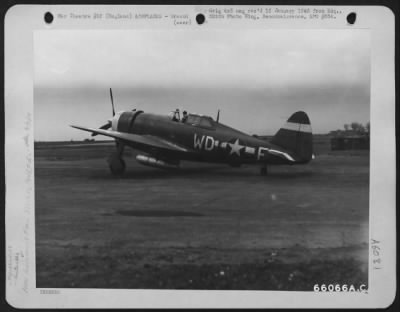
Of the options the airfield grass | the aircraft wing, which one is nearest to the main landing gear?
the aircraft wing

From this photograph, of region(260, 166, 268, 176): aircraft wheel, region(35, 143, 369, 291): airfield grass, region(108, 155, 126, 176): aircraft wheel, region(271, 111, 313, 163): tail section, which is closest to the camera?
region(35, 143, 369, 291): airfield grass

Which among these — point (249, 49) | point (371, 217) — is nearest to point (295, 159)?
point (371, 217)

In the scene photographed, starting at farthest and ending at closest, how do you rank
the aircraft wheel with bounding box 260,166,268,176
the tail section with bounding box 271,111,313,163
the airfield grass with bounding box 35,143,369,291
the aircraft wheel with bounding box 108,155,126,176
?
the aircraft wheel with bounding box 108,155,126,176
the aircraft wheel with bounding box 260,166,268,176
the tail section with bounding box 271,111,313,163
the airfield grass with bounding box 35,143,369,291

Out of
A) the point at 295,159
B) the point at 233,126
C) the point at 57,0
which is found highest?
the point at 57,0

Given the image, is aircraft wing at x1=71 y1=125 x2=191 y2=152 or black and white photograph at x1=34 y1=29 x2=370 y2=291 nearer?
black and white photograph at x1=34 y1=29 x2=370 y2=291

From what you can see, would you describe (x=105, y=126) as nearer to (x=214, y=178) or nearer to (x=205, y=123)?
(x=205, y=123)

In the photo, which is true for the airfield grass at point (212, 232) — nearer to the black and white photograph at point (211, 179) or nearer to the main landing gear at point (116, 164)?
the black and white photograph at point (211, 179)

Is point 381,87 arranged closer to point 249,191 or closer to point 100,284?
point 249,191

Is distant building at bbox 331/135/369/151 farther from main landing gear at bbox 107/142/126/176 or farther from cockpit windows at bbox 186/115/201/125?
main landing gear at bbox 107/142/126/176
